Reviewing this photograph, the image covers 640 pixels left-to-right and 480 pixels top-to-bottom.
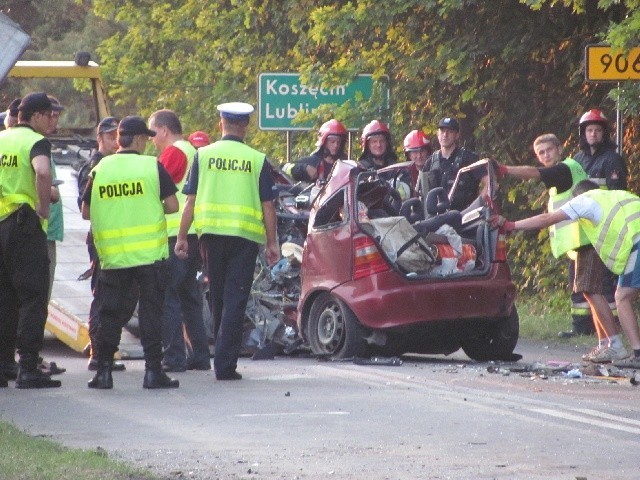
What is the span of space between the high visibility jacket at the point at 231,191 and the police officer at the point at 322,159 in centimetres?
330

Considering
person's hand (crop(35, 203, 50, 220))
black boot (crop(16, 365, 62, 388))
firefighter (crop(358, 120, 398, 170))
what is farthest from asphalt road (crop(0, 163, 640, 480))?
firefighter (crop(358, 120, 398, 170))

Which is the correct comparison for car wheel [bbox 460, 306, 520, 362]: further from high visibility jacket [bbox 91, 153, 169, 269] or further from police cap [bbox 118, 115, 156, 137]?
police cap [bbox 118, 115, 156, 137]

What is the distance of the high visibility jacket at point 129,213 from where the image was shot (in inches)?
434

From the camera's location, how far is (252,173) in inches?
456

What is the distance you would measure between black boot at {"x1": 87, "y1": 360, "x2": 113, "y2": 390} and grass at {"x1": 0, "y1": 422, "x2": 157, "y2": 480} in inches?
103

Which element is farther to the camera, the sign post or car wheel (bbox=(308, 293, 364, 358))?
the sign post

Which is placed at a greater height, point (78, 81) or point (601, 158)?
point (78, 81)

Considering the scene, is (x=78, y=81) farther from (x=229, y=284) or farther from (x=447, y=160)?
(x=229, y=284)

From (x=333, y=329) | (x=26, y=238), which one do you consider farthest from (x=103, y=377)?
(x=333, y=329)

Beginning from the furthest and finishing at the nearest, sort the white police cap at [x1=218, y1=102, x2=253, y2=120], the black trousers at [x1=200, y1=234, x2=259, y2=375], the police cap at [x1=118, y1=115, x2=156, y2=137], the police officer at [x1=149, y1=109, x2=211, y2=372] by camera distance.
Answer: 1. the police officer at [x1=149, y1=109, x2=211, y2=372]
2. the white police cap at [x1=218, y1=102, x2=253, y2=120]
3. the black trousers at [x1=200, y1=234, x2=259, y2=375]
4. the police cap at [x1=118, y1=115, x2=156, y2=137]

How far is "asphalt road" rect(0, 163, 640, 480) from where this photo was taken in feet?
25.6

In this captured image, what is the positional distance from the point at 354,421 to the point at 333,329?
11.9 feet

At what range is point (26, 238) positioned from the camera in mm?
11031

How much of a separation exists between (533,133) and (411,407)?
36.3 ft
